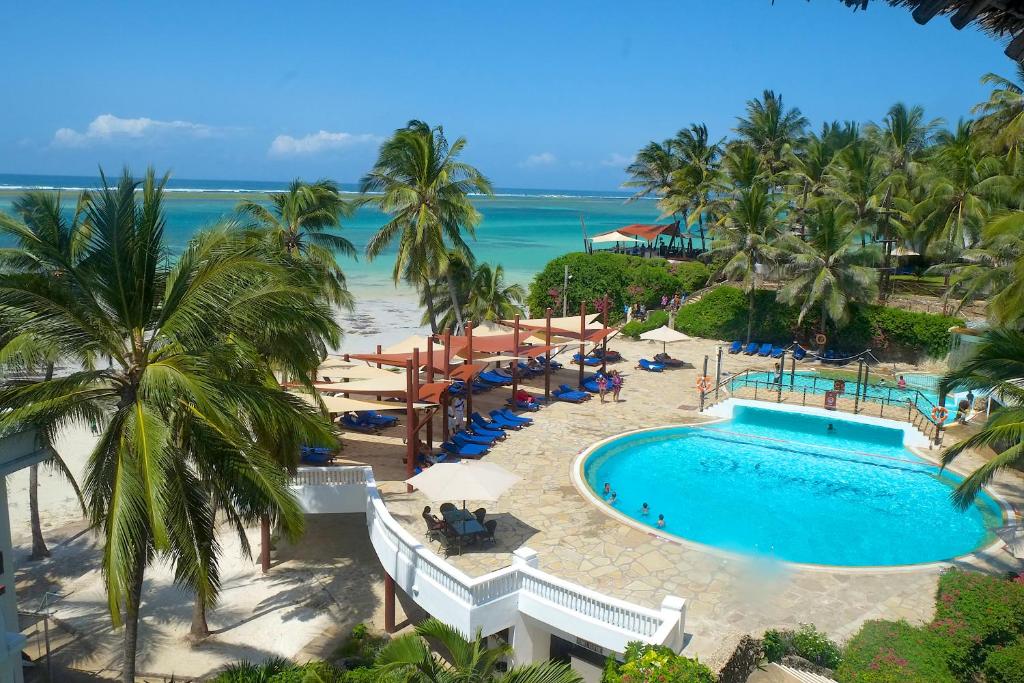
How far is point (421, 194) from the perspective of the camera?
83.8 feet

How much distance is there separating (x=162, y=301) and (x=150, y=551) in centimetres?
323

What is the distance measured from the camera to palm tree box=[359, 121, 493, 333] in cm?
2530

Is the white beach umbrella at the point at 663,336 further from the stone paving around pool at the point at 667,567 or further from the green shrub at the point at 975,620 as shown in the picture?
the green shrub at the point at 975,620

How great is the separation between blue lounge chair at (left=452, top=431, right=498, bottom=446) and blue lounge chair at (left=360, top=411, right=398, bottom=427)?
7.90 feet

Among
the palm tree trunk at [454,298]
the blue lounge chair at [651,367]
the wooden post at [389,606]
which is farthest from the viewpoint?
the blue lounge chair at [651,367]

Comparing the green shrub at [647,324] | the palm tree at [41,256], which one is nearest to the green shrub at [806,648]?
the palm tree at [41,256]

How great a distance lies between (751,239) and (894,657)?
2482 centimetres

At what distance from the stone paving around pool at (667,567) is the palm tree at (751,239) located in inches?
561

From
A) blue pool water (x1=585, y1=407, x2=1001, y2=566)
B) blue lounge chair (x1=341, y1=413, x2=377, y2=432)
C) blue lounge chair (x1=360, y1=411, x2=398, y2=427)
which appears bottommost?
blue pool water (x1=585, y1=407, x2=1001, y2=566)

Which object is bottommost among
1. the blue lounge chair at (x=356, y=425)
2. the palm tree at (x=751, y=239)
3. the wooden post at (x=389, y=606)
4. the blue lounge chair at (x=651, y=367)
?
the wooden post at (x=389, y=606)

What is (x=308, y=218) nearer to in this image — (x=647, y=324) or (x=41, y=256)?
(x=41, y=256)

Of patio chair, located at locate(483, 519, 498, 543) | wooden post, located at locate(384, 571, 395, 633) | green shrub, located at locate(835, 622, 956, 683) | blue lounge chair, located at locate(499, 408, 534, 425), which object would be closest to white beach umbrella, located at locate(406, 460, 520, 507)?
patio chair, located at locate(483, 519, 498, 543)

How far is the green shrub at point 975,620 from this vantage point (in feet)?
33.0

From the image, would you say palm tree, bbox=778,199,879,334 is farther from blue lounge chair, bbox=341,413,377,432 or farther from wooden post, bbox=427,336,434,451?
blue lounge chair, bbox=341,413,377,432
